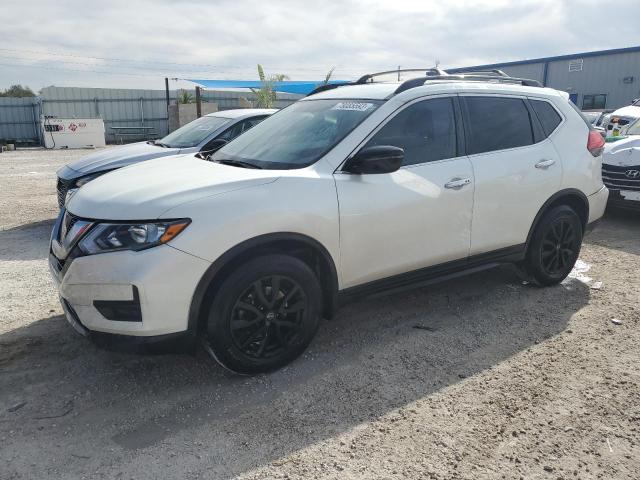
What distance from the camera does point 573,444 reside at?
2.68m

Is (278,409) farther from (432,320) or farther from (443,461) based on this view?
(432,320)

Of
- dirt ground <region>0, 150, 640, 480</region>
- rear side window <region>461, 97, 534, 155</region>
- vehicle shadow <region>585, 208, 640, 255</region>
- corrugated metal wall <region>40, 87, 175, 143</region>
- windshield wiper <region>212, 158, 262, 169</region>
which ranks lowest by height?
dirt ground <region>0, 150, 640, 480</region>

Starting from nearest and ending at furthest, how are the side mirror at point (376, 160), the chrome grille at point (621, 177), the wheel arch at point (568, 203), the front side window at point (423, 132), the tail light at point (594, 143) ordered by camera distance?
the side mirror at point (376, 160) < the front side window at point (423, 132) < the wheel arch at point (568, 203) < the tail light at point (594, 143) < the chrome grille at point (621, 177)

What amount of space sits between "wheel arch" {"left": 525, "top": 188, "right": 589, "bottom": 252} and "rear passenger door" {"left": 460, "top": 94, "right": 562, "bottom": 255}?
0.20ft

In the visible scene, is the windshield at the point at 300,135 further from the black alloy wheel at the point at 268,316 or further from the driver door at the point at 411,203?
the black alloy wheel at the point at 268,316

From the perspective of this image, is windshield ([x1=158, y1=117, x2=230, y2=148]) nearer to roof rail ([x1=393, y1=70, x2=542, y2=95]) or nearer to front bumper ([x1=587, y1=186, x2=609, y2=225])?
roof rail ([x1=393, y1=70, x2=542, y2=95])

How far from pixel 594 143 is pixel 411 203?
2311 millimetres

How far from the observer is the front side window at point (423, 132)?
144 inches

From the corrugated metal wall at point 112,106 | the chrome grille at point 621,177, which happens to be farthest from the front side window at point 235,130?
the corrugated metal wall at point 112,106

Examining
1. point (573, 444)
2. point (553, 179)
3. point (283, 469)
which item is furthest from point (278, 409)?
point (553, 179)

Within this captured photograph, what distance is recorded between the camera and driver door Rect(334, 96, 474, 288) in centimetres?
340

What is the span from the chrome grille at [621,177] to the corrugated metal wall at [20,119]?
83.2ft

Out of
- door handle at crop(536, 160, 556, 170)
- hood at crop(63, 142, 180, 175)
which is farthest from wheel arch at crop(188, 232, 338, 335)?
hood at crop(63, 142, 180, 175)

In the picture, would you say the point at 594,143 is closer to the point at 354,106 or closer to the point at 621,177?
the point at 354,106
